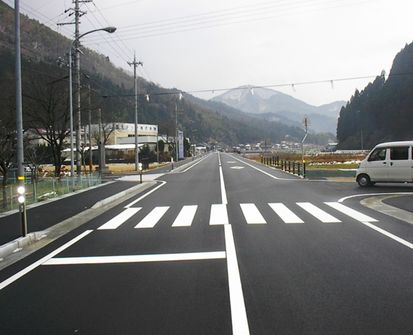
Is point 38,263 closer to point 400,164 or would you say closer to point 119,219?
point 119,219

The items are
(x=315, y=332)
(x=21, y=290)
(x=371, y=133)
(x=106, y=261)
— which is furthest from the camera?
(x=371, y=133)

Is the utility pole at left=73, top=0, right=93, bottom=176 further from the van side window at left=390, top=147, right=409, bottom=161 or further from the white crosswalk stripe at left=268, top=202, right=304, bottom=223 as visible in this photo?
the van side window at left=390, top=147, right=409, bottom=161

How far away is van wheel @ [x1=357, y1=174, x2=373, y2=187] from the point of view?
2091 cm

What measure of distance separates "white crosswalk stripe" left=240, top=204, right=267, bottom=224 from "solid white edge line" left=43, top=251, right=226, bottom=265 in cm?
375

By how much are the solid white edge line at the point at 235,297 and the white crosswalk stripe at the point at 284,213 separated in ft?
12.1

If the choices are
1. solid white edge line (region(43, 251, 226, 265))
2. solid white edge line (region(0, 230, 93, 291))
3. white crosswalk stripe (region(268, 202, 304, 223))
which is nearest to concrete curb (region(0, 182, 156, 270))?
solid white edge line (region(0, 230, 93, 291))

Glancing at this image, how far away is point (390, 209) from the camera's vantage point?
13.6 meters

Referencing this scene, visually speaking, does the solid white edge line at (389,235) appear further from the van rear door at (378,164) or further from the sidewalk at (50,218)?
the van rear door at (378,164)

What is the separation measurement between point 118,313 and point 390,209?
10.7m

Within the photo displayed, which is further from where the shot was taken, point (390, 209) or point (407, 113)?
point (407, 113)

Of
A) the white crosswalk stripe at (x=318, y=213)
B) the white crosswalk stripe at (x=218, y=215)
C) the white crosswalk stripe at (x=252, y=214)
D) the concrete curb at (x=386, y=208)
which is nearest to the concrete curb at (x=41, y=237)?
the white crosswalk stripe at (x=218, y=215)

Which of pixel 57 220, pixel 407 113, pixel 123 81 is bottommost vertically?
pixel 57 220

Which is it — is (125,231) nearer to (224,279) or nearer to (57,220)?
(57,220)

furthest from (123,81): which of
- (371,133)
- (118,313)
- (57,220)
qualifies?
(118,313)
